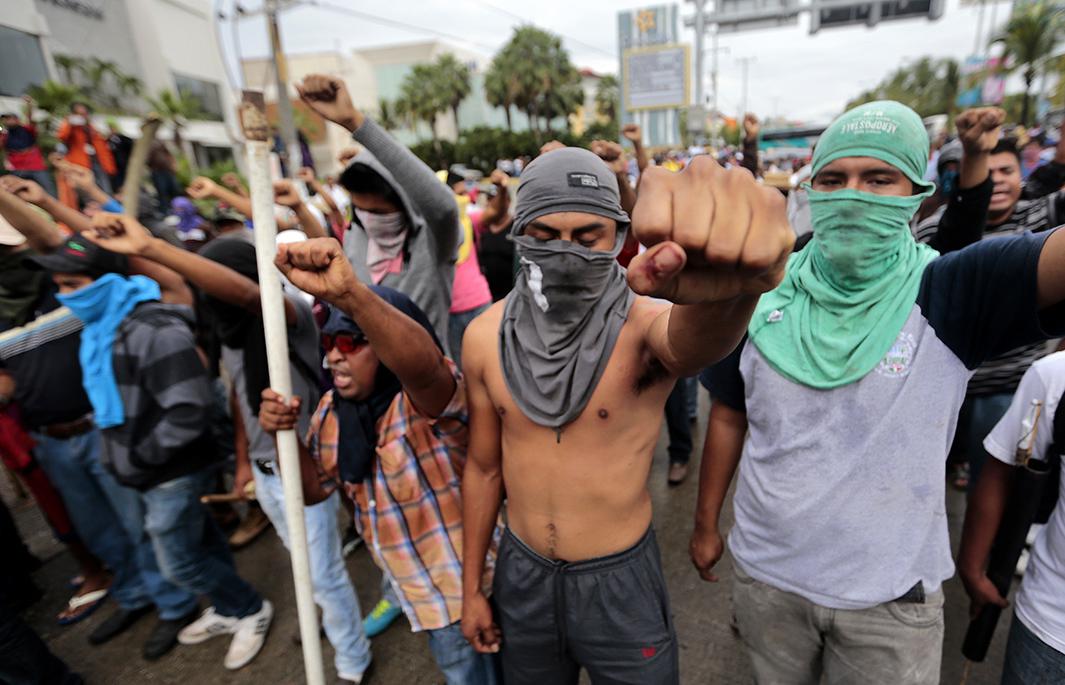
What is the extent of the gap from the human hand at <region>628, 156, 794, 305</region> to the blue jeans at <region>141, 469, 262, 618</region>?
257 centimetres

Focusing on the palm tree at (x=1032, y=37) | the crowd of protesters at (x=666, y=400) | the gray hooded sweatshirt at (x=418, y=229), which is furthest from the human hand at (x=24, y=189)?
the palm tree at (x=1032, y=37)

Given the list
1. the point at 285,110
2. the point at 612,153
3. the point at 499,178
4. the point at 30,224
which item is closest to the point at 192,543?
the point at 30,224

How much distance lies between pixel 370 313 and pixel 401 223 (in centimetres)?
132

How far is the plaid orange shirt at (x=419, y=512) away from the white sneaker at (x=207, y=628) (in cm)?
158

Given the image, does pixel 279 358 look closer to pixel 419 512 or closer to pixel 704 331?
pixel 419 512

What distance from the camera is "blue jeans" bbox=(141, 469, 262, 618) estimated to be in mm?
2389

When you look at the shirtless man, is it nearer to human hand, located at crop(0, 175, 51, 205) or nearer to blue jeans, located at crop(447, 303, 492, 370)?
blue jeans, located at crop(447, 303, 492, 370)

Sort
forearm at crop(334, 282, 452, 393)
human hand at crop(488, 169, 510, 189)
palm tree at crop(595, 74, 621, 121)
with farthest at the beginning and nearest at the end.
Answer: palm tree at crop(595, 74, 621, 121)
human hand at crop(488, 169, 510, 189)
forearm at crop(334, 282, 452, 393)

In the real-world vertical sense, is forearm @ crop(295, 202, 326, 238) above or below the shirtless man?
above

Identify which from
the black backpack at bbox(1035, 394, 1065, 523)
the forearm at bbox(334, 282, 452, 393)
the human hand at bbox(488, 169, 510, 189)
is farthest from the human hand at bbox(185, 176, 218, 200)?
the black backpack at bbox(1035, 394, 1065, 523)

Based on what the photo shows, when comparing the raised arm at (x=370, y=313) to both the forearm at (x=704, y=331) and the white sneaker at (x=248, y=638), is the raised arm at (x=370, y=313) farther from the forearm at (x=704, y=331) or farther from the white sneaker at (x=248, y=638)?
the white sneaker at (x=248, y=638)

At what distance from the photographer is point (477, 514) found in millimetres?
1622

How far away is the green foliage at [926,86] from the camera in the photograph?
3744 centimetres

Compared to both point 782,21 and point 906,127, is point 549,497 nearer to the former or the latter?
point 906,127
